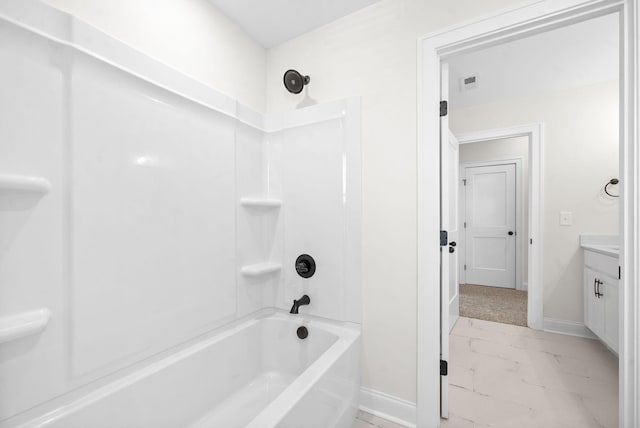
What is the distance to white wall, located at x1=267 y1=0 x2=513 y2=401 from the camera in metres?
1.56

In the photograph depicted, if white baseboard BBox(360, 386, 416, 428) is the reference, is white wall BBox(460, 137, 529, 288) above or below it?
above

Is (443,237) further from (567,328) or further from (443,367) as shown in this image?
(567,328)

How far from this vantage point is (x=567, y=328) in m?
2.74

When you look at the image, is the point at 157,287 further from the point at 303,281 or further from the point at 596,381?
the point at 596,381

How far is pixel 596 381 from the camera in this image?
1.93 meters

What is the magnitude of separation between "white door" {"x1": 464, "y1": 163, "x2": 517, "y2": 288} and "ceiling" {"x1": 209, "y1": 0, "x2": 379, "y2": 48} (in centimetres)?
379

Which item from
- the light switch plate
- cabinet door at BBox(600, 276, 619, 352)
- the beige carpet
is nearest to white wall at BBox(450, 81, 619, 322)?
the light switch plate

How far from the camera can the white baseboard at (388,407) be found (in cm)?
155

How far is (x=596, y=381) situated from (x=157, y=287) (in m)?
2.89

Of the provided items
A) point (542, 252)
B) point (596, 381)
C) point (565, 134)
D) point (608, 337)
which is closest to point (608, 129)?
point (565, 134)

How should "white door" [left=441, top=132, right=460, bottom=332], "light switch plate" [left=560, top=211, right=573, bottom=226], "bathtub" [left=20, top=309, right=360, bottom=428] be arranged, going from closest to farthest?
"bathtub" [left=20, top=309, right=360, bottom=428] → "white door" [left=441, top=132, right=460, bottom=332] → "light switch plate" [left=560, top=211, right=573, bottom=226]

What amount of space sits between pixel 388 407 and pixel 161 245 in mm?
1534

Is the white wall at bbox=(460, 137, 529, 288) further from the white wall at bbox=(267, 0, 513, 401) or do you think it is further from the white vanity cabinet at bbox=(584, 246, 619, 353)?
the white wall at bbox=(267, 0, 513, 401)

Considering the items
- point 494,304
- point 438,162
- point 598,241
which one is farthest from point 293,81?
point 494,304
